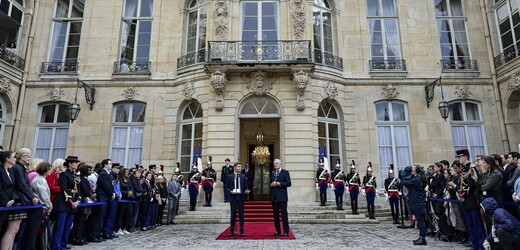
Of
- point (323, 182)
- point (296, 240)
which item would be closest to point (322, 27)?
point (323, 182)

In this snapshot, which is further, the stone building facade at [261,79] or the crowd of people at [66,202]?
the stone building facade at [261,79]

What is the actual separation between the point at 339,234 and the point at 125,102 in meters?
10.4

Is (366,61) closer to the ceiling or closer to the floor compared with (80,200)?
closer to the ceiling

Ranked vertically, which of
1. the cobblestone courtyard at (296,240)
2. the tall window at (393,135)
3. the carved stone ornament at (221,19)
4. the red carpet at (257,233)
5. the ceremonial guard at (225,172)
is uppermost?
the carved stone ornament at (221,19)

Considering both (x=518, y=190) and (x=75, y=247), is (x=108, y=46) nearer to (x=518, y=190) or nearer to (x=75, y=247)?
(x=75, y=247)

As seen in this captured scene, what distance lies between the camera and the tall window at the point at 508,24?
1361 cm

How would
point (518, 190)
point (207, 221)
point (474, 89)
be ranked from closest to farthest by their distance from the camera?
point (518, 190) < point (207, 221) < point (474, 89)

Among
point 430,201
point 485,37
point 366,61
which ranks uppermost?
point 485,37

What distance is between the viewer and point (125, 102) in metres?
14.4

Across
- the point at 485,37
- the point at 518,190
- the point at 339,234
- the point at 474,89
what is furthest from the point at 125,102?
the point at 485,37

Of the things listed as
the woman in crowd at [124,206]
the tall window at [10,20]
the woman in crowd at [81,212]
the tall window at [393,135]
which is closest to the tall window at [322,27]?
the tall window at [393,135]

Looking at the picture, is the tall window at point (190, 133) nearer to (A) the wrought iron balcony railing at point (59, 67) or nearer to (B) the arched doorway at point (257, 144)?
(B) the arched doorway at point (257, 144)

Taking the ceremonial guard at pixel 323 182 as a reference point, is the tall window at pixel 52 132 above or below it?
above

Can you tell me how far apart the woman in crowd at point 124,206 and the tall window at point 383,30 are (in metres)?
10.9
